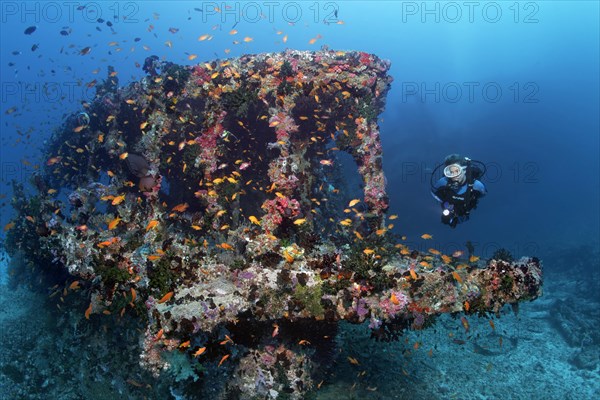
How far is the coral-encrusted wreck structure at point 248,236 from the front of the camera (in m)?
Answer: 6.59

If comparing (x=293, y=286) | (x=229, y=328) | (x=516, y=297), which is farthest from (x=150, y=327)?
(x=516, y=297)

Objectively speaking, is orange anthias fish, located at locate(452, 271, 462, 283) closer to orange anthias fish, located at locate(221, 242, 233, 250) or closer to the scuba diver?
the scuba diver

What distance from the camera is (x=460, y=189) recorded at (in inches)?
355

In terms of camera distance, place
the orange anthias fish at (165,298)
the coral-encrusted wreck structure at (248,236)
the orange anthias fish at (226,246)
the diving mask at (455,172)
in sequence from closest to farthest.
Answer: the orange anthias fish at (165,298)
the coral-encrusted wreck structure at (248,236)
the orange anthias fish at (226,246)
the diving mask at (455,172)

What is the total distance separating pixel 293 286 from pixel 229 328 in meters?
1.47

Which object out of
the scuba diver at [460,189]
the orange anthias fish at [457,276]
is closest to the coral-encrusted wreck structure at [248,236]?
the orange anthias fish at [457,276]

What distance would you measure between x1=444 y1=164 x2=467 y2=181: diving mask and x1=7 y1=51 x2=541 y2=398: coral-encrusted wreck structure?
6.83 ft

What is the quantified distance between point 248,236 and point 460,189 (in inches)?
219

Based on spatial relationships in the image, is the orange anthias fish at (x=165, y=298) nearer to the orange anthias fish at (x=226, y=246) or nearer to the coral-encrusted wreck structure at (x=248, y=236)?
the coral-encrusted wreck structure at (x=248, y=236)

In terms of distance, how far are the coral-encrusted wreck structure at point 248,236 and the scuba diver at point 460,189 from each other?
1.29m

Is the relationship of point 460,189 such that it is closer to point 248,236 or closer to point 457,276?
point 457,276

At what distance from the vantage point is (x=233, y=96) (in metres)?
10.9

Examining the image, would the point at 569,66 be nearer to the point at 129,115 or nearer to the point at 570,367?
the point at 570,367

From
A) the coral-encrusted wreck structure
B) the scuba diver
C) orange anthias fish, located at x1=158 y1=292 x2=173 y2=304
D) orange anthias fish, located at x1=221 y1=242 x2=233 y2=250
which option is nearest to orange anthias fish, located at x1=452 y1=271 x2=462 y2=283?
the coral-encrusted wreck structure
